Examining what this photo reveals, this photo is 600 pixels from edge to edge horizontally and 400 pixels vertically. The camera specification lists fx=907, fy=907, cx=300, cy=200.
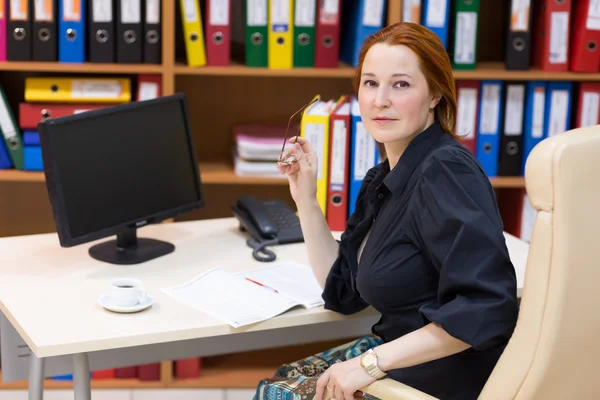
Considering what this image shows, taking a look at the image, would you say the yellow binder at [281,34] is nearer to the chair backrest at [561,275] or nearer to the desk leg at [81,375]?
the desk leg at [81,375]

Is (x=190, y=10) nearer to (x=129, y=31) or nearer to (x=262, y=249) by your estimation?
(x=129, y=31)

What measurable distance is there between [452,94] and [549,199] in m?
0.51

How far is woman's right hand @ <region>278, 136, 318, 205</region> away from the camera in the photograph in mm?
2227

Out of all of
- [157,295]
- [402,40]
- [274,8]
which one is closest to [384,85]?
[402,40]

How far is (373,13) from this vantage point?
2.95 metres

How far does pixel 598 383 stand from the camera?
1.62 m

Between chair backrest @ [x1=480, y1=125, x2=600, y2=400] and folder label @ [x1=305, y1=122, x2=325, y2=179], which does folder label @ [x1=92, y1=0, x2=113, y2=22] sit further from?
chair backrest @ [x1=480, y1=125, x2=600, y2=400]

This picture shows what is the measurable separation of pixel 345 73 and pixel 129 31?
2.35 ft

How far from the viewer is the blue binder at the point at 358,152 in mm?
2709

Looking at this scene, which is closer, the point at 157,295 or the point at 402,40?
the point at 402,40

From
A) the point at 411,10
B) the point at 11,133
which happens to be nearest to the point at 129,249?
the point at 11,133

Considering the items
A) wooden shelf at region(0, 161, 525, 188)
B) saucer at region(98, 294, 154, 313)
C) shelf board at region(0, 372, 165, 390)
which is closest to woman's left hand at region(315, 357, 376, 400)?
saucer at region(98, 294, 154, 313)

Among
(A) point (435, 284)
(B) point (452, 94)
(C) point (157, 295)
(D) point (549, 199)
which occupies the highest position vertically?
(B) point (452, 94)

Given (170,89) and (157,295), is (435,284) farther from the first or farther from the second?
(170,89)
